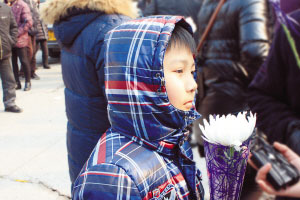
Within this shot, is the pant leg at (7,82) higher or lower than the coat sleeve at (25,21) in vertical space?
lower

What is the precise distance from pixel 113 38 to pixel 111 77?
179mm

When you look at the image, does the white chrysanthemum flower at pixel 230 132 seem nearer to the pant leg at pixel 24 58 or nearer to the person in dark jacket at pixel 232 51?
the person in dark jacket at pixel 232 51

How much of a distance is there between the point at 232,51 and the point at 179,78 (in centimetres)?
136

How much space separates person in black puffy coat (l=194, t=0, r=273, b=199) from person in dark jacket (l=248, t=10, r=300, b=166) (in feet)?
2.40

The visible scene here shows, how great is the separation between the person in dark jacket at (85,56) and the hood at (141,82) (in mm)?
388

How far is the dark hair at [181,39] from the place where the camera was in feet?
4.32

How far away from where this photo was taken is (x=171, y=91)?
1.25m

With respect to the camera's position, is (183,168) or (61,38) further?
(61,38)

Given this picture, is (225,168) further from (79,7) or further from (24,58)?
(24,58)

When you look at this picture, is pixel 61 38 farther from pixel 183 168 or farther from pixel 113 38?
pixel 183 168

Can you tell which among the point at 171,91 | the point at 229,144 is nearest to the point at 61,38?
the point at 171,91

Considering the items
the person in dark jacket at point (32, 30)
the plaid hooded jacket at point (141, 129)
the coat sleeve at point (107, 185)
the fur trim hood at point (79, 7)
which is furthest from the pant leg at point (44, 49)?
the coat sleeve at point (107, 185)

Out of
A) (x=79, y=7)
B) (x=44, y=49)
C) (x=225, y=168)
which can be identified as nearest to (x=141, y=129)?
(x=225, y=168)

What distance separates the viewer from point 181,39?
4.40ft
